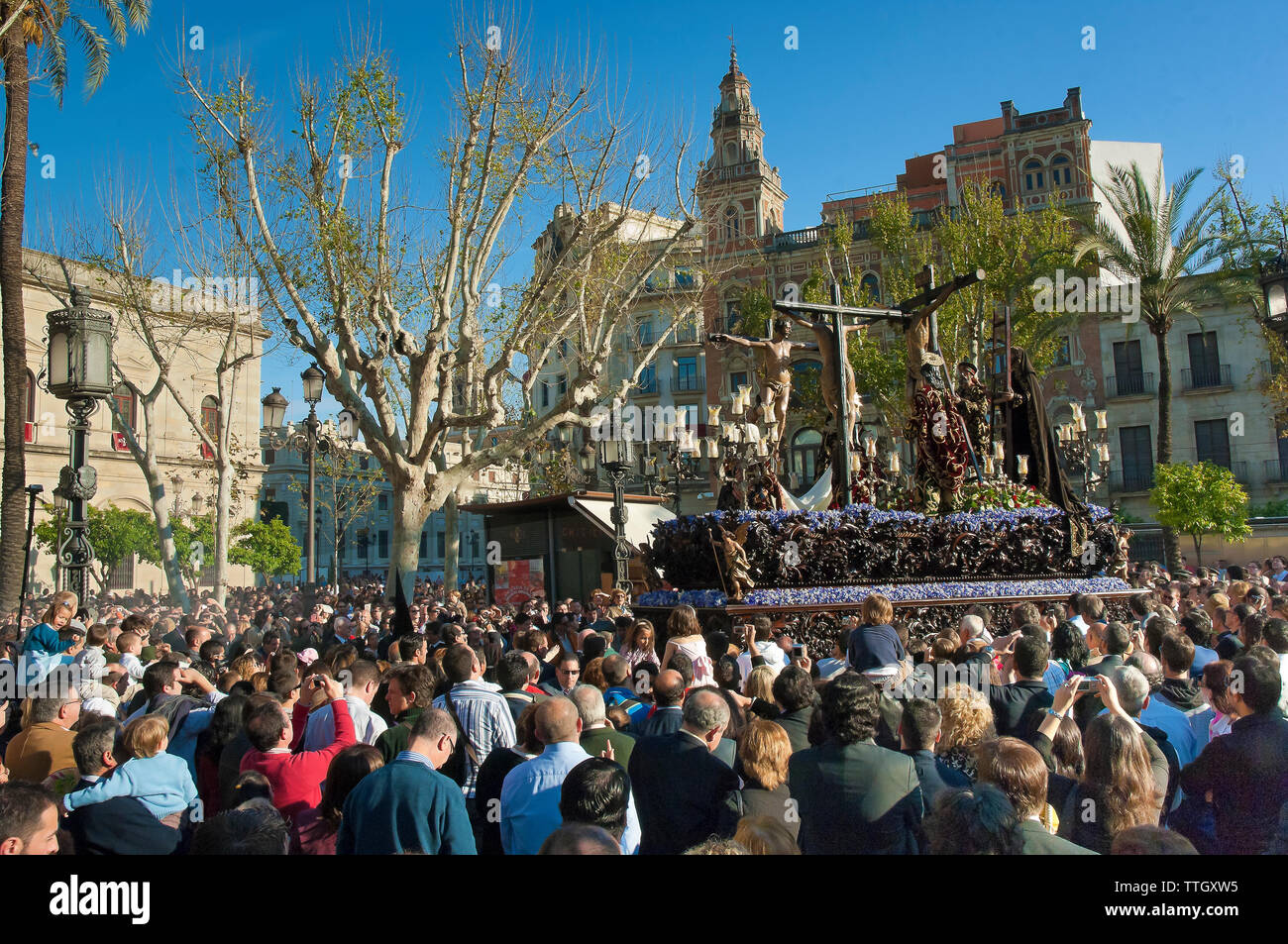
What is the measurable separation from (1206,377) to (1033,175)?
11.7m

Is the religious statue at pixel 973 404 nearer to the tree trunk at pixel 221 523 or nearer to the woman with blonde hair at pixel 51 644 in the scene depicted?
the woman with blonde hair at pixel 51 644

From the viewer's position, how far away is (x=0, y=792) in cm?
342

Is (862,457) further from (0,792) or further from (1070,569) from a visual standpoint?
(0,792)

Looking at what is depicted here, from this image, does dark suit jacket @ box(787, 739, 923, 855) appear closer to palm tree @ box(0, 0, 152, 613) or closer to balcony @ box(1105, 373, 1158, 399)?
palm tree @ box(0, 0, 152, 613)

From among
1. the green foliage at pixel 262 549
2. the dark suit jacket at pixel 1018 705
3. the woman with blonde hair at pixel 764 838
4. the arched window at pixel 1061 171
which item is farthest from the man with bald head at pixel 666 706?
the arched window at pixel 1061 171

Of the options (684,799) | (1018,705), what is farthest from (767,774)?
(1018,705)

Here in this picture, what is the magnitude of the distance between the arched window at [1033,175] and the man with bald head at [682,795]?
1750 inches

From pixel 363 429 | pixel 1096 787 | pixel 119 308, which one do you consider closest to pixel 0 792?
pixel 1096 787

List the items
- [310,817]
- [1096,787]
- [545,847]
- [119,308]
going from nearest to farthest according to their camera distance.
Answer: [545,847]
[1096,787]
[310,817]
[119,308]

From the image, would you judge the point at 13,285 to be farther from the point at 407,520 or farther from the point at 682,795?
the point at 682,795

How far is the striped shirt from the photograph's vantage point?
17.4 ft

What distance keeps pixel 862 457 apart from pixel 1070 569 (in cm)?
378

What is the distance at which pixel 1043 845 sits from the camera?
3344mm

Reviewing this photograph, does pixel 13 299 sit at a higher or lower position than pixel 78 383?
higher
